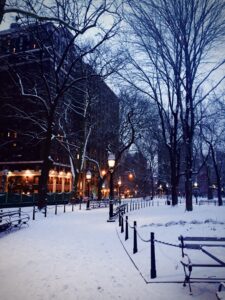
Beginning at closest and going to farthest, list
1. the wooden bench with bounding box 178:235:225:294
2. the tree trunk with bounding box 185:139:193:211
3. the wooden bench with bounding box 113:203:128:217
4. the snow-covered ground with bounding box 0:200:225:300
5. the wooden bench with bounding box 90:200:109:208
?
the snow-covered ground with bounding box 0:200:225:300 → the wooden bench with bounding box 178:235:225:294 → the wooden bench with bounding box 113:203:128:217 → the tree trunk with bounding box 185:139:193:211 → the wooden bench with bounding box 90:200:109:208

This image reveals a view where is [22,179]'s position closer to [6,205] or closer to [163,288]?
[6,205]

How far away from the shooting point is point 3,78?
58688 millimetres

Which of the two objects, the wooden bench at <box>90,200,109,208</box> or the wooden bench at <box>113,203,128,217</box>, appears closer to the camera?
the wooden bench at <box>113,203,128,217</box>

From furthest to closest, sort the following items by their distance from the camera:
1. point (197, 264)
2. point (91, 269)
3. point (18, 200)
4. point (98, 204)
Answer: point (98, 204), point (18, 200), point (91, 269), point (197, 264)

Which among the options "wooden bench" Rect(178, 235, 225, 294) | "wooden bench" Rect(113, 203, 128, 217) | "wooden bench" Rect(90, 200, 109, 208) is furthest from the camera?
"wooden bench" Rect(90, 200, 109, 208)

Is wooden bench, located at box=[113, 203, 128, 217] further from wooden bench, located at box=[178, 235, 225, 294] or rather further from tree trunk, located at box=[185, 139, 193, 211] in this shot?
wooden bench, located at box=[178, 235, 225, 294]

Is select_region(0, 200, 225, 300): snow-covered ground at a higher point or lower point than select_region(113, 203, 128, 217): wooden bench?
lower

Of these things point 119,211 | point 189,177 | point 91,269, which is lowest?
point 91,269

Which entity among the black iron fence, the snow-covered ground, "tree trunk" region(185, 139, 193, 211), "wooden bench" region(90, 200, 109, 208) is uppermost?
"tree trunk" region(185, 139, 193, 211)

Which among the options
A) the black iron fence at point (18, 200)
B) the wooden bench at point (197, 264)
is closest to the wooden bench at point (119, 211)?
the wooden bench at point (197, 264)

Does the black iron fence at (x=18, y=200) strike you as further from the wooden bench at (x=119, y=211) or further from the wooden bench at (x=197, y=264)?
the wooden bench at (x=197, y=264)

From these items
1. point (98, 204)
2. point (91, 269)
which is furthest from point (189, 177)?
point (98, 204)

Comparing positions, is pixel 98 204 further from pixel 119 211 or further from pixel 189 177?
pixel 119 211

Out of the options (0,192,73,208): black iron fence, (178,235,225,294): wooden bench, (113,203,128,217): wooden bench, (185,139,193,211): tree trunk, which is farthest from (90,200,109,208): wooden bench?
(178,235,225,294): wooden bench
